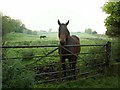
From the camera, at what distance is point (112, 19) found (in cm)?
1259

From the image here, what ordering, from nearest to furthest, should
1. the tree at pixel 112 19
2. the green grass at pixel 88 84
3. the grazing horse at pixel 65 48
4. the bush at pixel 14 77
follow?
the bush at pixel 14 77 → the green grass at pixel 88 84 → the grazing horse at pixel 65 48 → the tree at pixel 112 19

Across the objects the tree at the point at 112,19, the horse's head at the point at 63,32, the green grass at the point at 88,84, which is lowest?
the green grass at the point at 88,84

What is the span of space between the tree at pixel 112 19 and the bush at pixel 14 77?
8129 mm

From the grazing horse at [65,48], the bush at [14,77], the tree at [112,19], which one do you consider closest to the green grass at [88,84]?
the grazing horse at [65,48]

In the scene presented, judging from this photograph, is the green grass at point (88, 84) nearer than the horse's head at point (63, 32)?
Yes

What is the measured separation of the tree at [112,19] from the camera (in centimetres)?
1236

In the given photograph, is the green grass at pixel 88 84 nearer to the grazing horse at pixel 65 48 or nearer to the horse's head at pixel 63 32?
the grazing horse at pixel 65 48

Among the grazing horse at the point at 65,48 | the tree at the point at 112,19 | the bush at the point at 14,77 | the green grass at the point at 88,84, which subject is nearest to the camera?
the bush at the point at 14,77

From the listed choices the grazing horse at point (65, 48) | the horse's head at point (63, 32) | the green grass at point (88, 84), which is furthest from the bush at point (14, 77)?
the horse's head at point (63, 32)

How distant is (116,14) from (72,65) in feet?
18.1

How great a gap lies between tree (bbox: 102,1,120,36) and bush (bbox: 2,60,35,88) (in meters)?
8.13

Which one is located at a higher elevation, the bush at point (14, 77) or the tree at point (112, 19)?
the tree at point (112, 19)

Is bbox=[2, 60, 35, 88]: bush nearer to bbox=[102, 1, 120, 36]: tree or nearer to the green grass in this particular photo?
the green grass

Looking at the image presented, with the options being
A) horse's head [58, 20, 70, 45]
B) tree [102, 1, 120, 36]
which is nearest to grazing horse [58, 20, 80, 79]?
horse's head [58, 20, 70, 45]
